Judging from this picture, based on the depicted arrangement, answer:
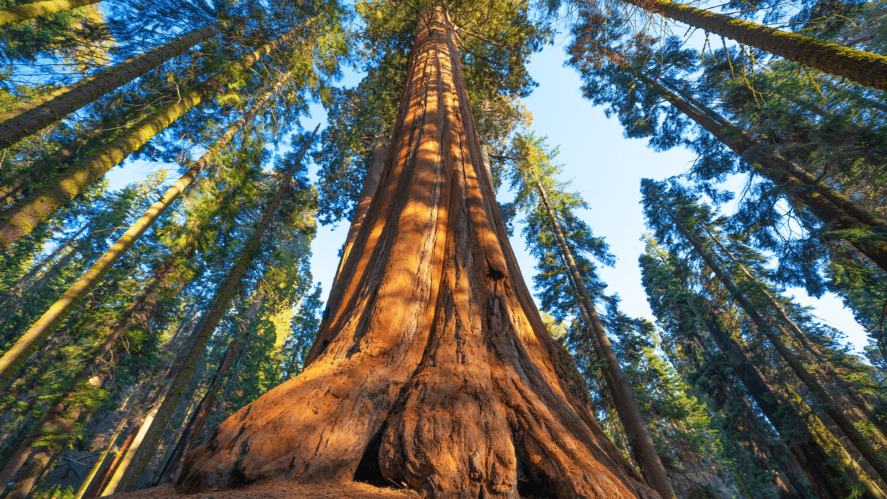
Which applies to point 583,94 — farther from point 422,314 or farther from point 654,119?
point 422,314

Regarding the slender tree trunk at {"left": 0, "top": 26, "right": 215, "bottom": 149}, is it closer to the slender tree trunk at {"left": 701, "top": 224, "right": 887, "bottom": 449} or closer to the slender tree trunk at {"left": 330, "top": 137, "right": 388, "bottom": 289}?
the slender tree trunk at {"left": 330, "top": 137, "right": 388, "bottom": 289}

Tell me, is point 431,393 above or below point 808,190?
below

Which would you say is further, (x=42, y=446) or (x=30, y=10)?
(x=42, y=446)

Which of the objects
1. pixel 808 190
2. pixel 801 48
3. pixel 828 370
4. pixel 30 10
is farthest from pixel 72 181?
pixel 828 370

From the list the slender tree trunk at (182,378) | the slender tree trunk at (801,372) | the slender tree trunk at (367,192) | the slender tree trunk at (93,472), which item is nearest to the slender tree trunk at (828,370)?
the slender tree trunk at (801,372)

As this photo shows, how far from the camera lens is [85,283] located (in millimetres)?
6176

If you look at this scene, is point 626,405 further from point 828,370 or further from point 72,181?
point 828,370

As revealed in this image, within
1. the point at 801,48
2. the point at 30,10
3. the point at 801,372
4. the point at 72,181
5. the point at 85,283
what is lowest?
the point at 801,372

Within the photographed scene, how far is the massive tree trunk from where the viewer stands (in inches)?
34.3

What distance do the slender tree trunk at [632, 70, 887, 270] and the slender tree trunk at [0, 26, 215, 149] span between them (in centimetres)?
1257

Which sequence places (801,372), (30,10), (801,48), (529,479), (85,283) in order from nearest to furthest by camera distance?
1. (529,479)
2. (801,48)
3. (30,10)
4. (85,283)
5. (801,372)

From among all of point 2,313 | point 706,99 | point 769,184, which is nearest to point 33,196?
point 769,184

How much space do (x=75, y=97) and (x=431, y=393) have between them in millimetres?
7054

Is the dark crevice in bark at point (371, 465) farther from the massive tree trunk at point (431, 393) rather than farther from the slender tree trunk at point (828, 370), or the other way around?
the slender tree trunk at point (828, 370)
